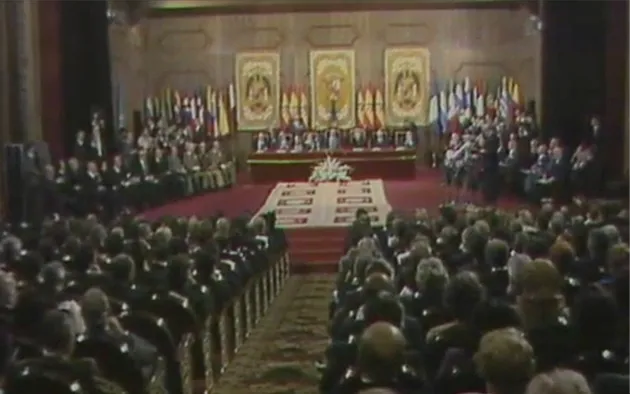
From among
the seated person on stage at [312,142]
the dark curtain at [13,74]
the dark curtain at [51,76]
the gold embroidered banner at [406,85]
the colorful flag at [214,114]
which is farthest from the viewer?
the gold embroidered banner at [406,85]

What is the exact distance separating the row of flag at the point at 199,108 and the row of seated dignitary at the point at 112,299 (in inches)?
596

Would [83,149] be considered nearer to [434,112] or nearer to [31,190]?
[31,190]

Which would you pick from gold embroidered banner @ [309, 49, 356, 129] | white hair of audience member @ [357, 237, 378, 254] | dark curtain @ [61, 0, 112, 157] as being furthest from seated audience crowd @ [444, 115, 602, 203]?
white hair of audience member @ [357, 237, 378, 254]

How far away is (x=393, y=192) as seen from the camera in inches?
831

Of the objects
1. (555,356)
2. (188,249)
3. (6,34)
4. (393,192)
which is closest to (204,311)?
(188,249)

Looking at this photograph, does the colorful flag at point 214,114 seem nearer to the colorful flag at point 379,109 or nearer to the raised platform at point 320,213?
the colorful flag at point 379,109

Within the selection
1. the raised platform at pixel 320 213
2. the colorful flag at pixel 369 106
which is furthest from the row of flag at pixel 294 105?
the raised platform at pixel 320 213

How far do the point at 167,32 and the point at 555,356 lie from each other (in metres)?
23.9

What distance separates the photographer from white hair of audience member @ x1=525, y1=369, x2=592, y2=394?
286 cm

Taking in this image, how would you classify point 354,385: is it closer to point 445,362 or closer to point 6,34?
point 445,362

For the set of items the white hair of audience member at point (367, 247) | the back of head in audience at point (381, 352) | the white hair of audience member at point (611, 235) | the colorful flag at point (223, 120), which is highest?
the colorful flag at point (223, 120)

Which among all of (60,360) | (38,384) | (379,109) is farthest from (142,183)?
(38,384)

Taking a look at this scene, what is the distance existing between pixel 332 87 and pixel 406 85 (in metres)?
1.77

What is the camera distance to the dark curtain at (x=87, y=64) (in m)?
21.0
